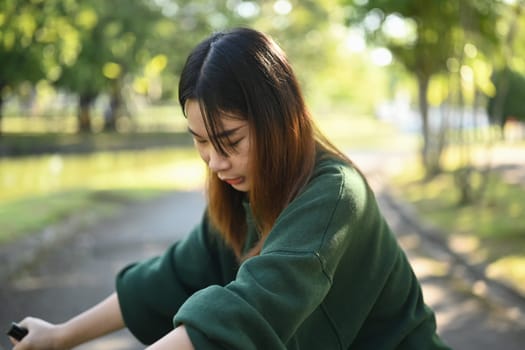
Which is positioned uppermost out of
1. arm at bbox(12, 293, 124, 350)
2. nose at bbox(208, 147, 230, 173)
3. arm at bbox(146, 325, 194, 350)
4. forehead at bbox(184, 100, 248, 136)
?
forehead at bbox(184, 100, 248, 136)

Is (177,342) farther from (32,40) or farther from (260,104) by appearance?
(32,40)

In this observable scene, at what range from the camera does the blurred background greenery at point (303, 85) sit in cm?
1040

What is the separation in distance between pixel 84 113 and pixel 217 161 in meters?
39.3

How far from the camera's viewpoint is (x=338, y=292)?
6.13ft

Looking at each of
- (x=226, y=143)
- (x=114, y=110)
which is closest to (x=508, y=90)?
(x=226, y=143)

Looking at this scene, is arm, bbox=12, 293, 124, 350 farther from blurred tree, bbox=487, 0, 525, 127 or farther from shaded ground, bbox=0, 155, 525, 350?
blurred tree, bbox=487, 0, 525, 127

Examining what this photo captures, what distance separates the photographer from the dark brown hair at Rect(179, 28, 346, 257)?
1842mm

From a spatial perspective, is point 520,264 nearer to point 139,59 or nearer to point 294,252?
point 294,252

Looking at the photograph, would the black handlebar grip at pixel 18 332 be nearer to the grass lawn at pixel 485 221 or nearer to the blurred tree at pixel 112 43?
the grass lawn at pixel 485 221

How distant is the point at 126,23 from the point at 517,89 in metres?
23.1

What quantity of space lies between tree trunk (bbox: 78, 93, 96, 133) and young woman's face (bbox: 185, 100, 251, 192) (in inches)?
1493

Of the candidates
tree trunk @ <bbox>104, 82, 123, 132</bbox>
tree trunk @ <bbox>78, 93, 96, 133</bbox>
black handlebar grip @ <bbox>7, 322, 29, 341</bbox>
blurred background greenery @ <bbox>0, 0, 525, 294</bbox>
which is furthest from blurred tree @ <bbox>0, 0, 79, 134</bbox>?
black handlebar grip @ <bbox>7, 322, 29, 341</bbox>

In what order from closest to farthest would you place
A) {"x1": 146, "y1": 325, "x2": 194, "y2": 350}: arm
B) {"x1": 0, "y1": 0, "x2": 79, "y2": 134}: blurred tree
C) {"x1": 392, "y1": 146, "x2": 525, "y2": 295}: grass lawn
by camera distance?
{"x1": 146, "y1": 325, "x2": 194, "y2": 350}: arm, {"x1": 392, "y1": 146, "x2": 525, "y2": 295}: grass lawn, {"x1": 0, "y1": 0, "x2": 79, "y2": 134}: blurred tree

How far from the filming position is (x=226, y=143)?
188 cm
